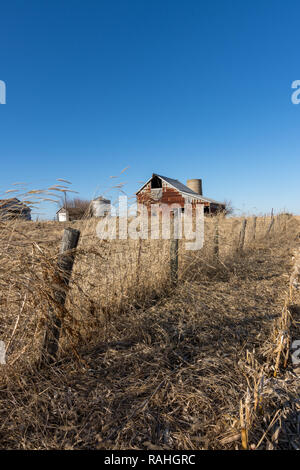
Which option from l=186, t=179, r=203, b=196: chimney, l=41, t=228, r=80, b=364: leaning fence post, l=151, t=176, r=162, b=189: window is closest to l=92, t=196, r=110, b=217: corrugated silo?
l=41, t=228, r=80, b=364: leaning fence post

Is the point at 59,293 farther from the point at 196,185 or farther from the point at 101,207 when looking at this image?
the point at 196,185

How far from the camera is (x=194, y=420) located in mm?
1471

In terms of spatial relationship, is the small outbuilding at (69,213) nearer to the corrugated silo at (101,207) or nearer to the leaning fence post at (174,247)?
the corrugated silo at (101,207)

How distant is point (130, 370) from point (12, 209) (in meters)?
1.59

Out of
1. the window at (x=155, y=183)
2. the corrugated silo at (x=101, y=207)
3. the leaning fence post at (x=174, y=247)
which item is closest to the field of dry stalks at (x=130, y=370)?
the corrugated silo at (x=101, y=207)

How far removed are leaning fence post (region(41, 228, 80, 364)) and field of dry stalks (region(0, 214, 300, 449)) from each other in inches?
2.4

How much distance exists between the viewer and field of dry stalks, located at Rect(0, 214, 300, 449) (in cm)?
138

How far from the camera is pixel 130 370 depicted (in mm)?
2002

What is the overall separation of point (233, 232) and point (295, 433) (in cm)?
623

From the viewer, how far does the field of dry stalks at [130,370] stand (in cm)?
138

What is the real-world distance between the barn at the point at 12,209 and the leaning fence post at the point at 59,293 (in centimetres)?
37

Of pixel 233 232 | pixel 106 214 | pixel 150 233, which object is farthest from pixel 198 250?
pixel 233 232

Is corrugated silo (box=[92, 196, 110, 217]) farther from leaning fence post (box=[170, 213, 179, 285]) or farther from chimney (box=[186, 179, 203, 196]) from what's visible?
chimney (box=[186, 179, 203, 196])
